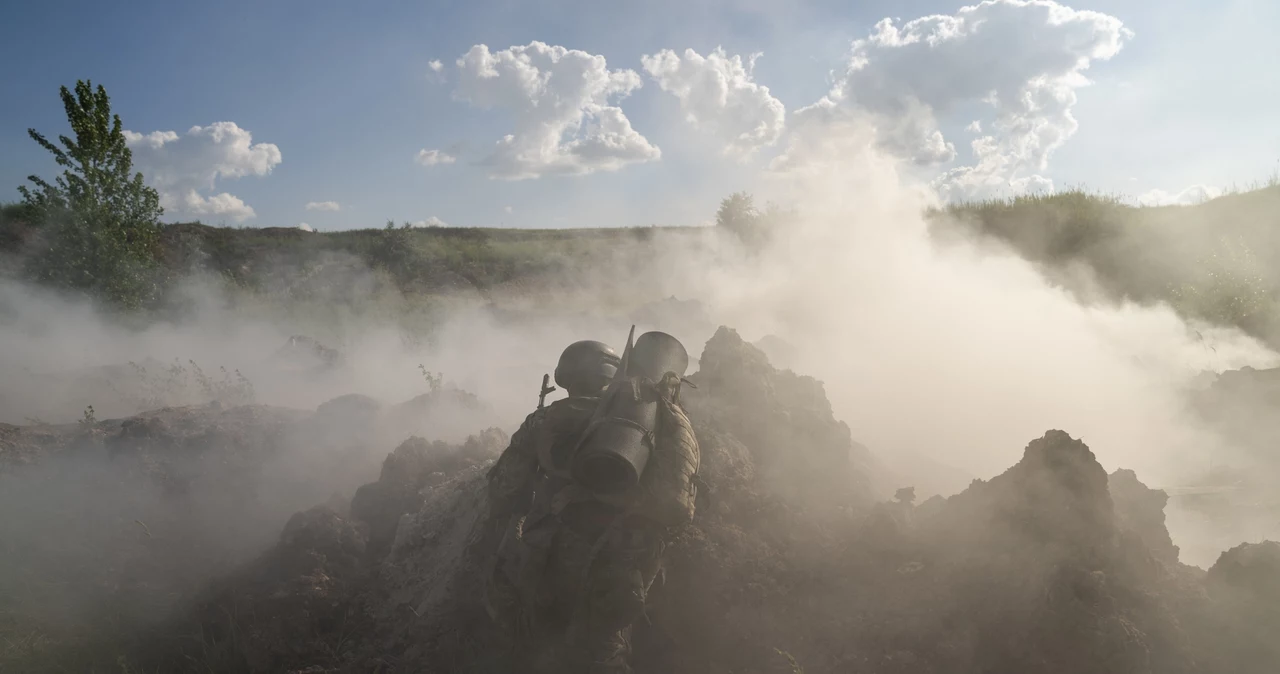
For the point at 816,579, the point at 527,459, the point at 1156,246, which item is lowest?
the point at 816,579

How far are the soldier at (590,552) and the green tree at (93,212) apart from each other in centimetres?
1552

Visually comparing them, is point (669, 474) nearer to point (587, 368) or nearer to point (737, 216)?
point (587, 368)

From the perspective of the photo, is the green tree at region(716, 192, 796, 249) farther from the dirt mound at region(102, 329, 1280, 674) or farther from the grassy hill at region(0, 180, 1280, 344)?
the dirt mound at region(102, 329, 1280, 674)

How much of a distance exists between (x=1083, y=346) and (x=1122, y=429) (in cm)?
298

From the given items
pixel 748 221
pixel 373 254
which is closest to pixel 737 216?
pixel 748 221

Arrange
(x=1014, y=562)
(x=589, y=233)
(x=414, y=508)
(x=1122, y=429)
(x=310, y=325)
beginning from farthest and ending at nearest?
1. (x=589, y=233)
2. (x=310, y=325)
3. (x=1122, y=429)
4. (x=414, y=508)
5. (x=1014, y=562)

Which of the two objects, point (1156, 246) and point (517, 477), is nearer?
point (517, 477)

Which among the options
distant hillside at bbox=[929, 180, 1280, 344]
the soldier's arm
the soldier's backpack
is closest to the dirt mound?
the soldier's arm

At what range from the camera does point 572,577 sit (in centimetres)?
548

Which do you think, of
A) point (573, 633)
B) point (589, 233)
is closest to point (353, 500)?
point (573, 633)

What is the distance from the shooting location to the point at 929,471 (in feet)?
33.5

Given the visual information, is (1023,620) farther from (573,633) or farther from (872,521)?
(573,633)

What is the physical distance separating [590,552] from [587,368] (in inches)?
72.5

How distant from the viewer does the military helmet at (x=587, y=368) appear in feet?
21.7
